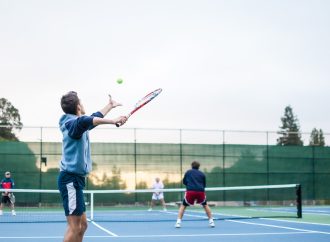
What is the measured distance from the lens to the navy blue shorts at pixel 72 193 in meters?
4.91

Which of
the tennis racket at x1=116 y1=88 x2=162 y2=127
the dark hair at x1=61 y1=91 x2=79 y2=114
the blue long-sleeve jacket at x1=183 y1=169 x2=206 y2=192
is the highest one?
the tennis racket at x1=116 y1=88 x2=162 y2=127

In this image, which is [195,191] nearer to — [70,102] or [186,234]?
[186,234]

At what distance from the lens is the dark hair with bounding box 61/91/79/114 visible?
5035 millimetres

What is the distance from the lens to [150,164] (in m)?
24.5

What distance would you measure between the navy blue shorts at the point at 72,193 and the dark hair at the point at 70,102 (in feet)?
1.83

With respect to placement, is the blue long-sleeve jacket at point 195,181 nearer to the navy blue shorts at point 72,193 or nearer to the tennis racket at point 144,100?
the tennis racket at point 144,100

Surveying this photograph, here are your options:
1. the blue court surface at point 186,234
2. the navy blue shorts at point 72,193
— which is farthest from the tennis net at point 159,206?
the navy blue shorts at point 72,193

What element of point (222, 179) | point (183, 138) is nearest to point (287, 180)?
point (222, 179)

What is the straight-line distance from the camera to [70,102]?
5035 millimetres

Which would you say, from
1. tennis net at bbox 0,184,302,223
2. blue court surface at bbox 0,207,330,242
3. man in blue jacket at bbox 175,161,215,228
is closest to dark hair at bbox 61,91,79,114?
blue court surface at bbox 0,207,330,242

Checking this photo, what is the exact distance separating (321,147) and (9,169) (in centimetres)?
1413

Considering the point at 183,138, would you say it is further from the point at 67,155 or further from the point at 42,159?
the point at 67,155

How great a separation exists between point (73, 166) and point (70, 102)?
56 cm

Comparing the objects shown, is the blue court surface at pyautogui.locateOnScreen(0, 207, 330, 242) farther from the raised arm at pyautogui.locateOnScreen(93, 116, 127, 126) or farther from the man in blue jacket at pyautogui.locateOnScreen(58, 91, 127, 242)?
the raised arm at pyautogui.locateOnScreen(93, 116, 127, 126)
